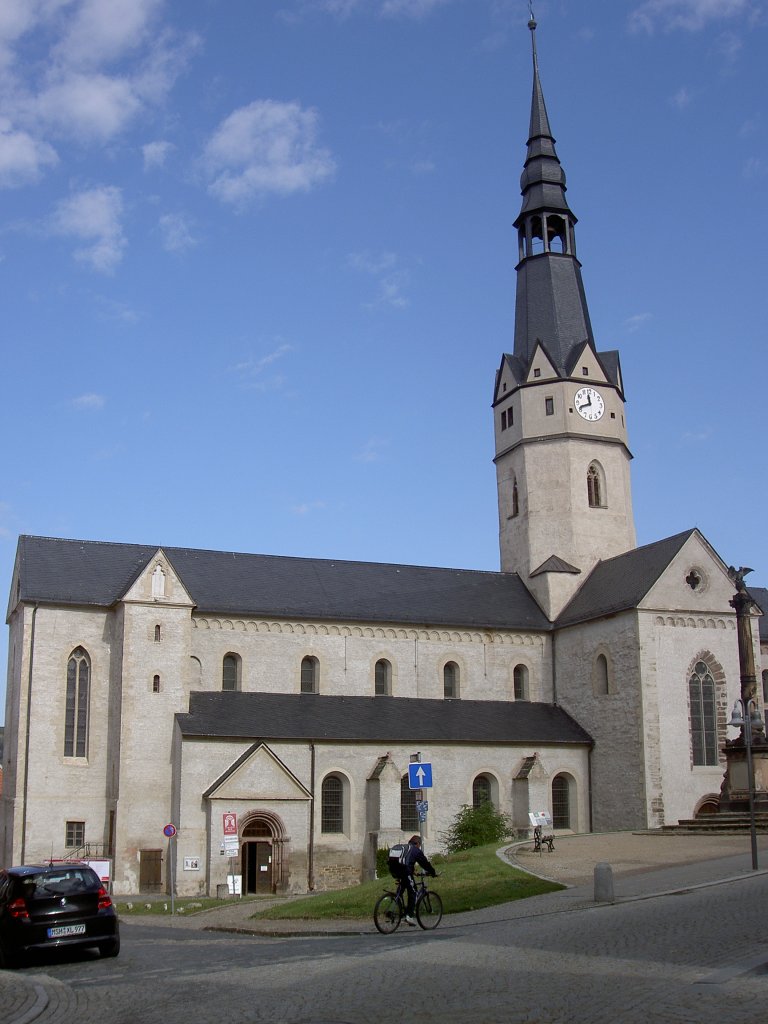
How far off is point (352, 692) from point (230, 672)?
529 cm

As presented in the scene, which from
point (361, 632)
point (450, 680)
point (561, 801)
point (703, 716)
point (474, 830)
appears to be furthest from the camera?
point (450, 680)

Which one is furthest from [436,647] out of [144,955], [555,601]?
→ [144,955]

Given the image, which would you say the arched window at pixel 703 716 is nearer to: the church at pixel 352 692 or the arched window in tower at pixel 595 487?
the church at pixel 352 692

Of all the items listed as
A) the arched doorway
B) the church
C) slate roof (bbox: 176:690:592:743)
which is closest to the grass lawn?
the arched doorway

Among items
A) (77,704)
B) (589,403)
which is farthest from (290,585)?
(589,403)

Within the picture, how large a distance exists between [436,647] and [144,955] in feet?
103

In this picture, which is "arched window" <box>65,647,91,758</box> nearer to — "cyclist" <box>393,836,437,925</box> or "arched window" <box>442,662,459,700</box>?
"arched window" <box>442,662,459,700</box>

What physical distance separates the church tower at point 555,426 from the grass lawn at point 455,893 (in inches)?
977

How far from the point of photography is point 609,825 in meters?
44.3

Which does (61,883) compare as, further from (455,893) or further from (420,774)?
(420,774)

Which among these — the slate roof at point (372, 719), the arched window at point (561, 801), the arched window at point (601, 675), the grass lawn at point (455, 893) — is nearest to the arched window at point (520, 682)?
the slate roof at point (372, 719)

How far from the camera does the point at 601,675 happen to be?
4650cm

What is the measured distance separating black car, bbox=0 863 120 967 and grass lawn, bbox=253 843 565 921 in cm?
729

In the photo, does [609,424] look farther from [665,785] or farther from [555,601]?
[665,785]
